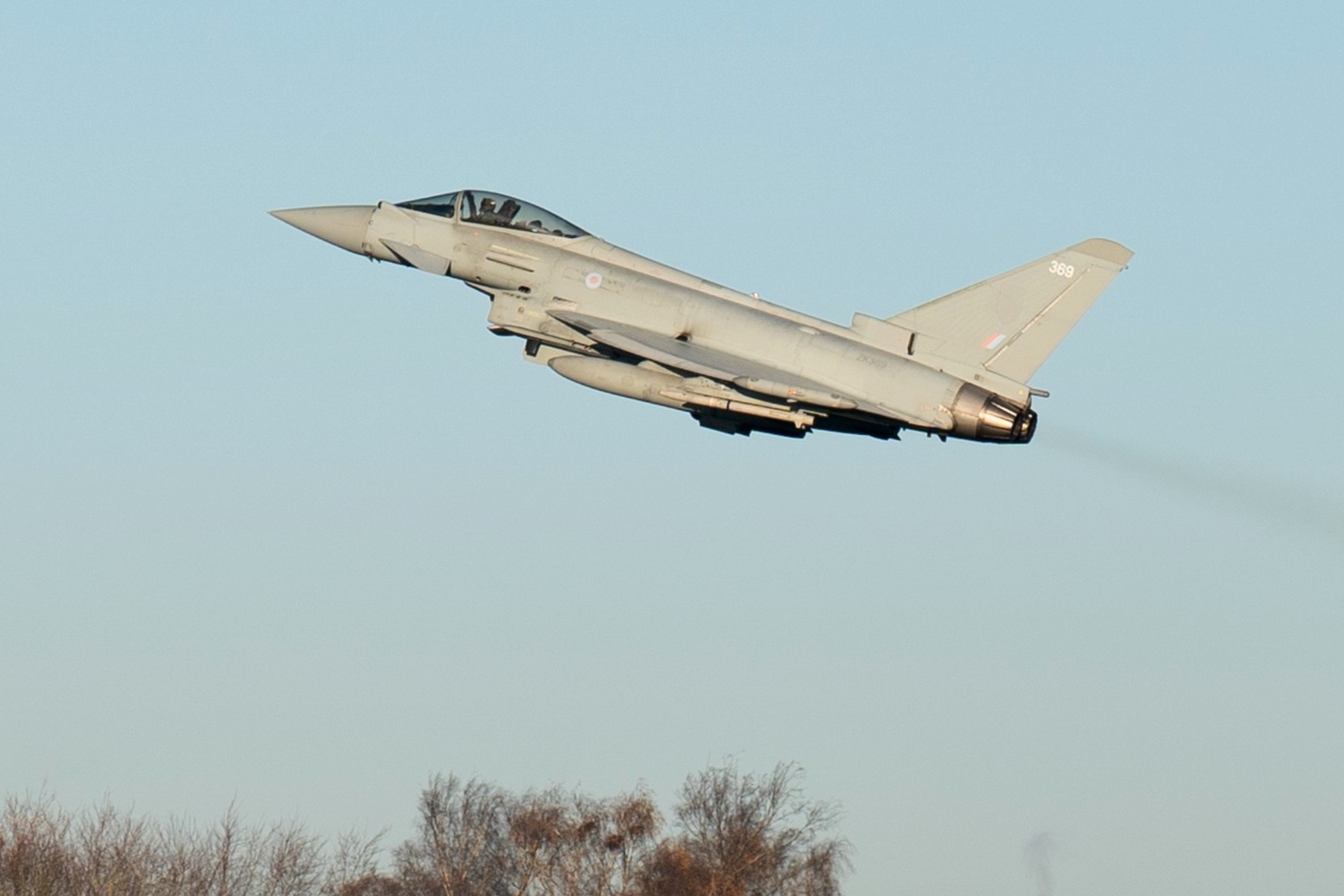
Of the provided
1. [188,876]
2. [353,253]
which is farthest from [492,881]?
[353,253]

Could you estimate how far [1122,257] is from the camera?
161 feet

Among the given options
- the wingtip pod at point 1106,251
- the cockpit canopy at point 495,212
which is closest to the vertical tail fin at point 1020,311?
the wingtip pod at point 1106,251

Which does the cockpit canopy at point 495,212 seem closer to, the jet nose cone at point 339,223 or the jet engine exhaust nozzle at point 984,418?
the jet nose cone at point 339,223

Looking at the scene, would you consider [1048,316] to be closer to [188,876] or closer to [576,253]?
[576,253]

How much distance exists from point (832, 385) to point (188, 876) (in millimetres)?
13495

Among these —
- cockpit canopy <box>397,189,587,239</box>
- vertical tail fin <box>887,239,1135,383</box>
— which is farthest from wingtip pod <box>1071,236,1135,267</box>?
cockpit canopy <box>397,189,587,239</box>

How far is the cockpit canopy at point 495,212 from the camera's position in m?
51.0

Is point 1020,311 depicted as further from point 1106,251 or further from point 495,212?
point 495,212

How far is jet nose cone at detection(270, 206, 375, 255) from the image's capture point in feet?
169

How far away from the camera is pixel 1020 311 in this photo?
48.8 m

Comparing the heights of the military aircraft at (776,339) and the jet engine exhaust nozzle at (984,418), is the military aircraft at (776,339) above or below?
above

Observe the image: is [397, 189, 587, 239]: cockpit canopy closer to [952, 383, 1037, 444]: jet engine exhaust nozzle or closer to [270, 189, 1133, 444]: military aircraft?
[270, 189, 1133, 444]: military aircraft

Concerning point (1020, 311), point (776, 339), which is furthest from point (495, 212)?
point (1020, 311)

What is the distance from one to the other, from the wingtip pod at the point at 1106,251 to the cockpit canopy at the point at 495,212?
7.59 metres
